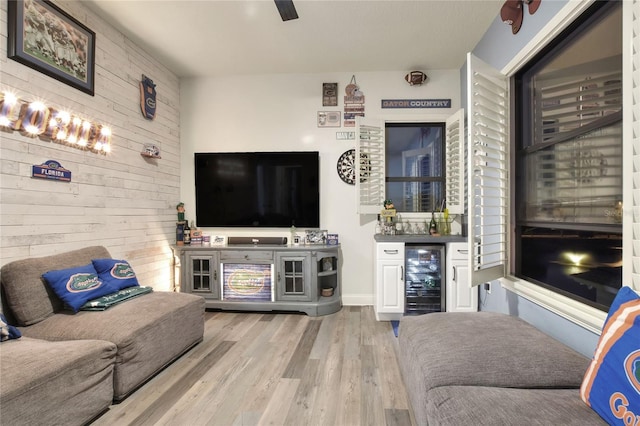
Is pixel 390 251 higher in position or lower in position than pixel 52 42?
lower

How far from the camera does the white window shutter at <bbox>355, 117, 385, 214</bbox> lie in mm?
3684

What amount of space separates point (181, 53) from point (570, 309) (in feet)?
13.8

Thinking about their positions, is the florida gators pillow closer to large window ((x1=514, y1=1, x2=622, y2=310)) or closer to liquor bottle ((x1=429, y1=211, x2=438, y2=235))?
large window ((x1=514, y1=1, x2=622, y2=310))

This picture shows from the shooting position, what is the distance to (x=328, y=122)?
3.83m

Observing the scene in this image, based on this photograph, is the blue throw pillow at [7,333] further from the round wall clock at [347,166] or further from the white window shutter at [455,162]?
the white window shutter at [455,162]

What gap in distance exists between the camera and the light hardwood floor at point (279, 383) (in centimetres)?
169

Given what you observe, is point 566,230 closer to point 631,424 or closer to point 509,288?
point 509,288

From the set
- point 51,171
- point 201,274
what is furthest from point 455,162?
point 51,171

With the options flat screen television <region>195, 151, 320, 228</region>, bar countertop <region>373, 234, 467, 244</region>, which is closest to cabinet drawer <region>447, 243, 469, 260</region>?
bar countertop <region>373, 234, 467, 244</region>

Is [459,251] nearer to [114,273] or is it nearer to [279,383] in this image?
[279,383]

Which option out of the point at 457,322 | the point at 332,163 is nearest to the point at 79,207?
the point at 332,163

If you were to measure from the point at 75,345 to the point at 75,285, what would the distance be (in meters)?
0.62

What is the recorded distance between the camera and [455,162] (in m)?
3.53

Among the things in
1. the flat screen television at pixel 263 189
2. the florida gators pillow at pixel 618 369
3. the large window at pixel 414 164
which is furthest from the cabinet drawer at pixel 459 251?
the florida gators pillow at pixel 618 369
